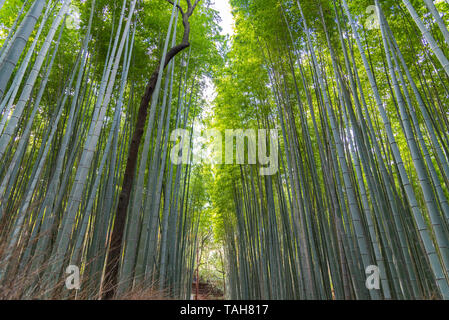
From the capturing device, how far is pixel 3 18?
147 inches

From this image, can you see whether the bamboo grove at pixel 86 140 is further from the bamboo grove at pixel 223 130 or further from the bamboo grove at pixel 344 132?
the bamboo grove at pixel 344 132

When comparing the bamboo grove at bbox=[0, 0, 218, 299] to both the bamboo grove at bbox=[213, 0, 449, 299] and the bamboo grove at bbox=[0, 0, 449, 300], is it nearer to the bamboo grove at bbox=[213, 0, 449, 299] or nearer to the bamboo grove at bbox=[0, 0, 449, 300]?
the bamboo grove at bbox=[0, 0, 449, 300]

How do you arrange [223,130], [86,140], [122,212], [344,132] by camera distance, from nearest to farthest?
[86,140] < [122,212] < [344,132] < [223,130]

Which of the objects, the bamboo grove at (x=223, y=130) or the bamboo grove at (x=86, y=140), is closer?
the bamboo grove at (x=86, y=140)

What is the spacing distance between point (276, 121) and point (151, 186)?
322 cm

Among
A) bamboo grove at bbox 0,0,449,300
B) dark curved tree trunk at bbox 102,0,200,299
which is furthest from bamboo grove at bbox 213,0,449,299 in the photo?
dark curved tree trunk at bbox 102,0,200,299

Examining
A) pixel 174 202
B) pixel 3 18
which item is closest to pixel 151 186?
pixel 174 202

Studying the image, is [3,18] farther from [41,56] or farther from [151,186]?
[151,186]

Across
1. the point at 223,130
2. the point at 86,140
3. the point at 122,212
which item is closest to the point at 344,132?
the point at 223,130

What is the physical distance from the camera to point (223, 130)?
5.66 metres

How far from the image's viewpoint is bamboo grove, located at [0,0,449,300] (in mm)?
1780

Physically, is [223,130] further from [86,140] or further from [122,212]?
[86,140]

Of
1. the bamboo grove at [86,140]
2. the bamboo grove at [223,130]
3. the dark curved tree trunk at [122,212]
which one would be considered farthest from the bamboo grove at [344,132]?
the dark curved tree trunk at [122,212]

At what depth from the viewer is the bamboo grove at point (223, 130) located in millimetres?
1780
